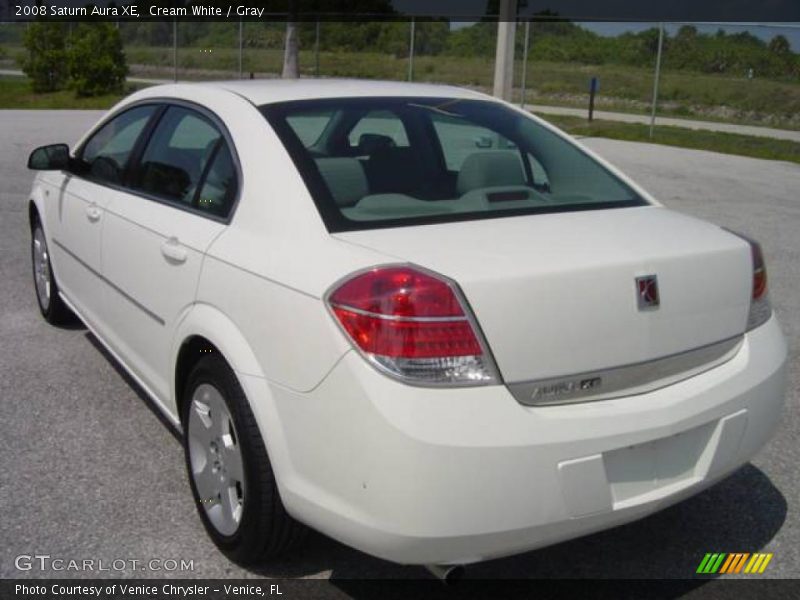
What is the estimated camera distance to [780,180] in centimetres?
1391

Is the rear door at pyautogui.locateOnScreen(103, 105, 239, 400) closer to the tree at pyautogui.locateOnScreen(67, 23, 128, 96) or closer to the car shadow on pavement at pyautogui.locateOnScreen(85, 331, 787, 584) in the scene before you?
the car shadow on pavement at pyautogui.locateOnScreen(85, 331, 787, 584)

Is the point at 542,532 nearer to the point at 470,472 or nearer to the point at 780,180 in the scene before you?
the point at 470,472

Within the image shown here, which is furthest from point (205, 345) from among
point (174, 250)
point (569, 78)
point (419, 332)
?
point (569, 78)

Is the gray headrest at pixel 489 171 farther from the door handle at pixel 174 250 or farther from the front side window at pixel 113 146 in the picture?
the front side window at pixel 113 146

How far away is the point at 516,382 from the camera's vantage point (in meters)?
2.39

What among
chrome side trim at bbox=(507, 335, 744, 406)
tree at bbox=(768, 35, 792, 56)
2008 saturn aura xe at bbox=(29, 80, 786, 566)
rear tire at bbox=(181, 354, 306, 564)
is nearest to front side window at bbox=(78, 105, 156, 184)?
2008 saturn aura xe at bbox=(29, 80, 786, 566)

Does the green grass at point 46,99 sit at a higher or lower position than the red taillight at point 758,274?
lower

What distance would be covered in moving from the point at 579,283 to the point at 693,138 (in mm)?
18781

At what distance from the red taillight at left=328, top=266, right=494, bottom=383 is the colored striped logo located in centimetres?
131

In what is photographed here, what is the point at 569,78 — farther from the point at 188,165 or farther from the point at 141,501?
the point at 141,501

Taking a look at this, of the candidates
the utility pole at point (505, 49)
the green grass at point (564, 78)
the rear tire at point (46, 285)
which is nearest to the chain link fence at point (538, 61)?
the green grass at point (564, 78)

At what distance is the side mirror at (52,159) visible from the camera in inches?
179

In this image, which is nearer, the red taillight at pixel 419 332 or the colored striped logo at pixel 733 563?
the red taillight at pixel 419 332

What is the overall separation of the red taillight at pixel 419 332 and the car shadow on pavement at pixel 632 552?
3.04ft
